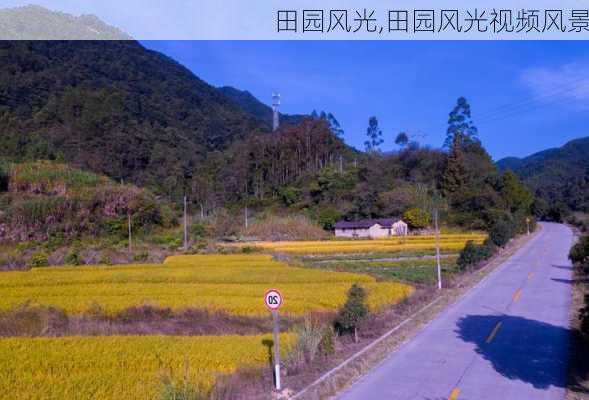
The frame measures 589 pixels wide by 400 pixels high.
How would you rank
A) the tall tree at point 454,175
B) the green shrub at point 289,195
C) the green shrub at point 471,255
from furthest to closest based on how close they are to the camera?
1. the tall tree at point 454,175
2. the green shrub at point 289,195
3. the green shrub at point 471,255

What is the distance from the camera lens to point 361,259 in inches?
1455

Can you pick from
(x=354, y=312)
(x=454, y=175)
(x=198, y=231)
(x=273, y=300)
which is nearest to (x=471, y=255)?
(x=354, y=312)

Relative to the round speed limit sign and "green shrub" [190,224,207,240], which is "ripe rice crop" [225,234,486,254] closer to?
"green shrub" [190,224,207,240]

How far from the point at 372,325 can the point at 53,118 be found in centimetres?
8310

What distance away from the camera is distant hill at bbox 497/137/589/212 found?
95375 millimetres

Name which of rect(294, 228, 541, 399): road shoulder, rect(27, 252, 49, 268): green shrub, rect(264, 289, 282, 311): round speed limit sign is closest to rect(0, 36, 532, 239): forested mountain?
rect(27, 252, 49, 268): green shrub

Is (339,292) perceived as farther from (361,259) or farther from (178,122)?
(178,122)

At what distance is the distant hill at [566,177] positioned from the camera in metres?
95.4

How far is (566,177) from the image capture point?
132 metres

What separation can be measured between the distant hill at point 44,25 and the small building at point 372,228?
10597 cm

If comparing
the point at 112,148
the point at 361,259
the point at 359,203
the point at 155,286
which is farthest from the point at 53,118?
the point at 155,286

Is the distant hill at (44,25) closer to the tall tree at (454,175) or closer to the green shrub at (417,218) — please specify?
the tall tree at (454,175)

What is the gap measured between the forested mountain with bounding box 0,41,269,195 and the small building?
26333 millimetres

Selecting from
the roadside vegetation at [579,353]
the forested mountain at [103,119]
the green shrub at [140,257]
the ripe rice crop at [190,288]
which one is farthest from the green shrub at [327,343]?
the forested mountain at [103,119]
